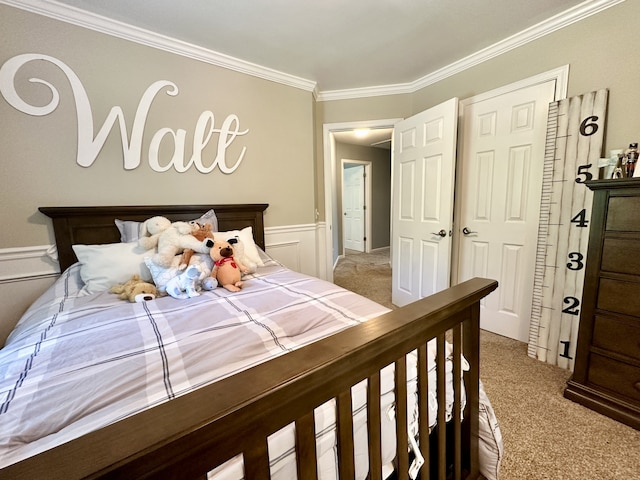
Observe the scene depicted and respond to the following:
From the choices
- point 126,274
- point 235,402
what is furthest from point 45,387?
point 126,274

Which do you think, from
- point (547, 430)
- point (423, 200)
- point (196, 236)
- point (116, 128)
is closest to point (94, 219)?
point (116, 128)

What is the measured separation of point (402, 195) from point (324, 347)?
2543 mm

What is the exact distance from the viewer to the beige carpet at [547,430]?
1.16m

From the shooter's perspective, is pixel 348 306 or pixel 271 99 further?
pixel 271 99

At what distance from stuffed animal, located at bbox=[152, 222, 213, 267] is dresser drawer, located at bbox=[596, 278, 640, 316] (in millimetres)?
2157

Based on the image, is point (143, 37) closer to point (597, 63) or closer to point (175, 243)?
point (175, 243)

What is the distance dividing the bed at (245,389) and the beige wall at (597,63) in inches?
67.5

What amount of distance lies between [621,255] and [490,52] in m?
1.82

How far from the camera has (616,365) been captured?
1.39 meters

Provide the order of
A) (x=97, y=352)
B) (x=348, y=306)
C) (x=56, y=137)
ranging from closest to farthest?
1. (x=97, y=352)
2. (x=348, y=306)
3. (x=56, y=137)

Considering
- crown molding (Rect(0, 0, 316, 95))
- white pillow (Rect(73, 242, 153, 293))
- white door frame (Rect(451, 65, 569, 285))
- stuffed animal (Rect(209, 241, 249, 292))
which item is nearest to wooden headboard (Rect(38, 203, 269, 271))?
white pillow (Rect(73, 242, 153, 293))

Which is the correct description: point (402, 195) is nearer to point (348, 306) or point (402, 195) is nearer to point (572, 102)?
point (572, 102)

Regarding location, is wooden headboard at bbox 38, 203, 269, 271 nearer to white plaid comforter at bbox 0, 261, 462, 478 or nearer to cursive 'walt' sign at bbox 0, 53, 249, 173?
cursive 'walt' sign at bbox 0, 53, 249, 173

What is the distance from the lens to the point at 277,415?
1.60 feet
